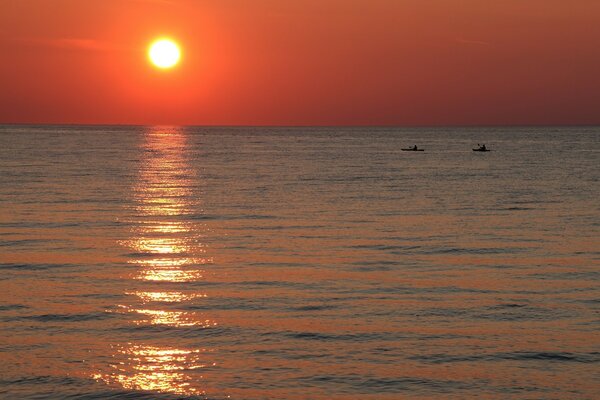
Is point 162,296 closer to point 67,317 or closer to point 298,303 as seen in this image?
point 67,317

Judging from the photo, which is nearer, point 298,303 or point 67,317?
point 67,317

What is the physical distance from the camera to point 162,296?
23.5 meters

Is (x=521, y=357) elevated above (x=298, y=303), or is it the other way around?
(x=298, y=303)

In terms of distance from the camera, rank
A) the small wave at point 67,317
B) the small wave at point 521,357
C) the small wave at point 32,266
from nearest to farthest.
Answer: the small wave at point 521,357 → the small wave at point 67,317 → the small wave at point 32,266

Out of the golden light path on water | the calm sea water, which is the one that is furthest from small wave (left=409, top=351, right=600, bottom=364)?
the golden light path on water

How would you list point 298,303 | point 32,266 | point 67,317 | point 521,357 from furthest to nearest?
point 32,266, point 298,303, point 67,317, point 521,357

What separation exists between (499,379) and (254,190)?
148ft

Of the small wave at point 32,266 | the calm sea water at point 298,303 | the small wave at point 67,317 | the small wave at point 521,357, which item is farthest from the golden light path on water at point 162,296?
the small wave at point 521,357

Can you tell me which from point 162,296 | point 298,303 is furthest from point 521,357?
point 162,296

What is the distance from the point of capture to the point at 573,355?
1803cm

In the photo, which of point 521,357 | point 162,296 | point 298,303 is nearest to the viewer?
point 521,357

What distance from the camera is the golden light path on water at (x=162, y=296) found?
16688 mm

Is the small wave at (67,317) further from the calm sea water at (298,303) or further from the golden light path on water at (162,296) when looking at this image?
the golden light path on water at (162,296)

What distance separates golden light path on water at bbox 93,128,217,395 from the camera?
54.7 ft
